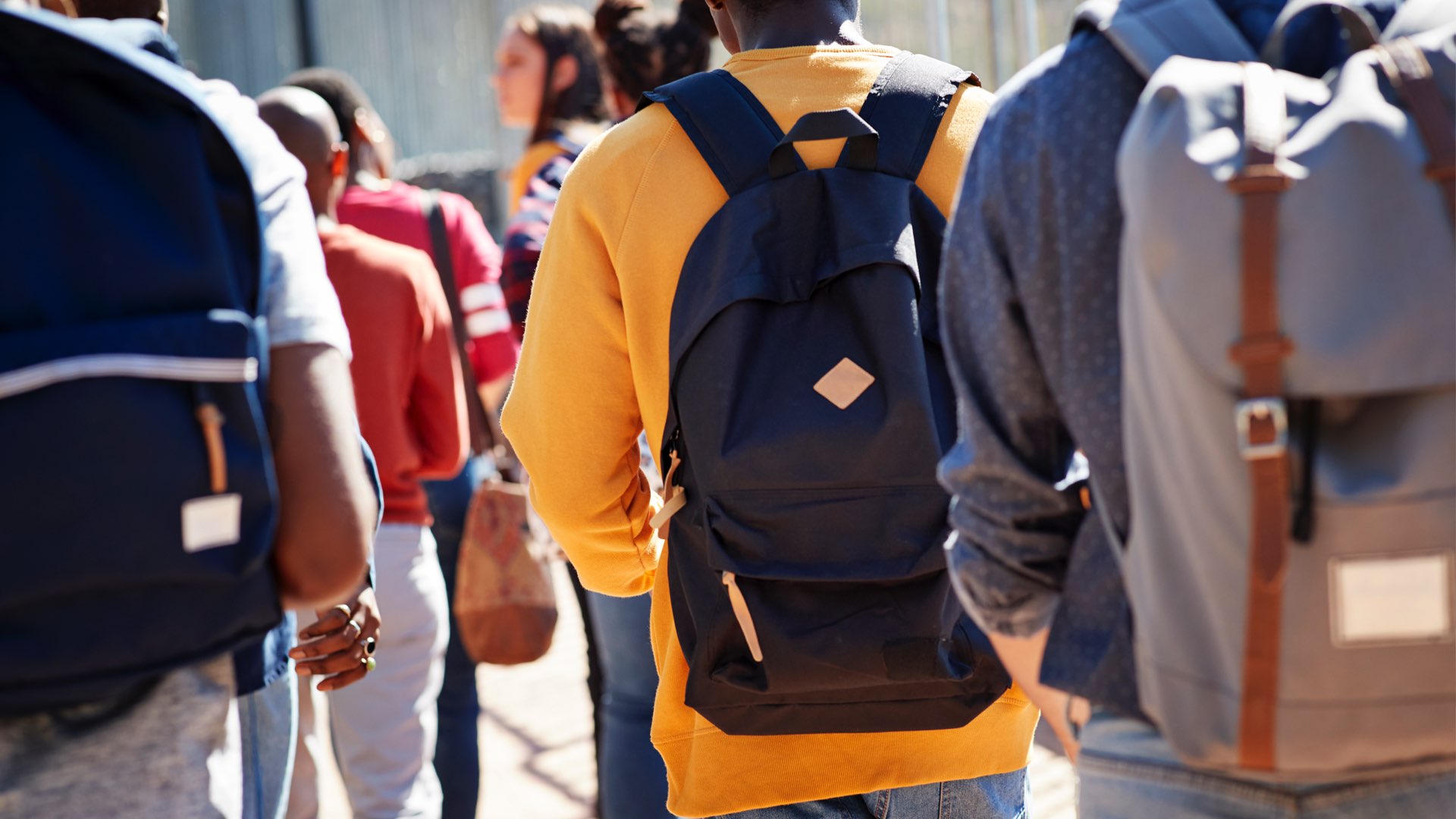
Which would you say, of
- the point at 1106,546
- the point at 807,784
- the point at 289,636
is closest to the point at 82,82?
the point at 289,636

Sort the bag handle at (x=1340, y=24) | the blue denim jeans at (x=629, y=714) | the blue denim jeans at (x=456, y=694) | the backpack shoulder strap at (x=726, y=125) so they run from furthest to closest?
the blue denim jeans at (x=456, y=694), the blue denim jeans at (x=629, y=714), the backpack shoulder strap at (x=726, y=125), the bag handle at (x=1340, y=24)

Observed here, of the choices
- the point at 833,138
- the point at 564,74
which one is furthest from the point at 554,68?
the point at 833,138

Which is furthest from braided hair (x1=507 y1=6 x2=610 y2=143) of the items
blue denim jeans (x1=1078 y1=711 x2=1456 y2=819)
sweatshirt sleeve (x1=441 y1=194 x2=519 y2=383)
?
blue denim jeans (x1=1078 y1=711 x2=1456 y2=819)

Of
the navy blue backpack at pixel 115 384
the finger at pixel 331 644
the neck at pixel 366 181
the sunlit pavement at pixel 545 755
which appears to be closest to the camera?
the navy blue backpack at pixel 115 384

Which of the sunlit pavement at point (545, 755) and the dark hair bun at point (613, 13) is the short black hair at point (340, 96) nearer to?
the dark hair bun at point (613, 13)

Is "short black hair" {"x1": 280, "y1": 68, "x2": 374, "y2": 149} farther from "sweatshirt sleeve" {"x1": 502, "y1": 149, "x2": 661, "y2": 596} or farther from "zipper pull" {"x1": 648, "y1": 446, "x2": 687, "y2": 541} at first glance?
"zipper pull" {"x1": 648, "y1": 446, "x2": 687, "y2": 541}

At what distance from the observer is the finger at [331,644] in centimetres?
231

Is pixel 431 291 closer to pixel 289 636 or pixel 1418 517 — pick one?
pixel 289 636

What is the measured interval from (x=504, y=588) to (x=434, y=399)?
1.77 ft

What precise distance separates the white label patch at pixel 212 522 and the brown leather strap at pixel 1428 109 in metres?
1.20

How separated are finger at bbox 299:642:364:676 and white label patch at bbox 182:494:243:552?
0.85 meters

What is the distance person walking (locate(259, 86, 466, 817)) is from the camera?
3551 millimetres

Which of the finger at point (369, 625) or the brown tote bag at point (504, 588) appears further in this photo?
the brown tote bag at point (504, 588)

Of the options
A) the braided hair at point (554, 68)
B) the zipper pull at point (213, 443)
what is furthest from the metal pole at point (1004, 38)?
the zipper pull at point (213, 443)
